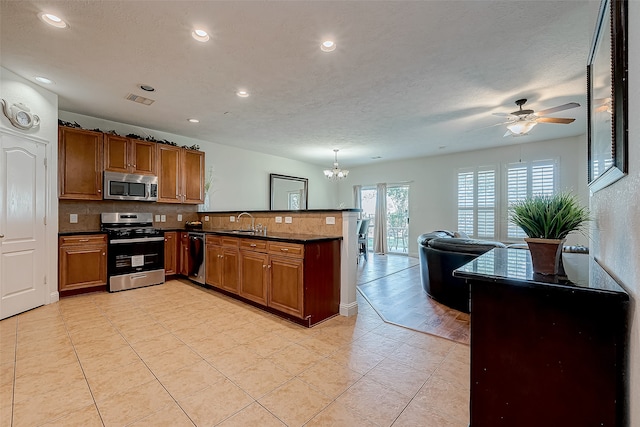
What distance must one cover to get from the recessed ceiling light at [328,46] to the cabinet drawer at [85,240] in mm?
3982

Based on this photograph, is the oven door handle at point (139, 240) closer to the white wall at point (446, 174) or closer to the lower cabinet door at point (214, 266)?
the lower cabinet door at point (214, 266)

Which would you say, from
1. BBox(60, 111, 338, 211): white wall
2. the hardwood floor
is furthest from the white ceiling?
the hardwood floor

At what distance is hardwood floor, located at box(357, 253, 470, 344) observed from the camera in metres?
2.91

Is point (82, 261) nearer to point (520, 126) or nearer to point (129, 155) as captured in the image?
point (129, 155)

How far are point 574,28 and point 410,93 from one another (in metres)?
1.54

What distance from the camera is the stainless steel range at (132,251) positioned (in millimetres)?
4129

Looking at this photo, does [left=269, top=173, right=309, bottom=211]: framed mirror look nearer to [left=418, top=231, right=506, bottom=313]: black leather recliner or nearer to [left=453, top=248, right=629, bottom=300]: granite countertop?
[left=418, top=231, right=506, bottom=313]: black leather recliner

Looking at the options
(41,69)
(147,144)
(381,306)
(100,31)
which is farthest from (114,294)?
(381,306)

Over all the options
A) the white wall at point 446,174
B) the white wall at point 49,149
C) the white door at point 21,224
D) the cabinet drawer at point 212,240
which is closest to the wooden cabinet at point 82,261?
the white wall at point 49,149

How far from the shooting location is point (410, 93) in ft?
11.5

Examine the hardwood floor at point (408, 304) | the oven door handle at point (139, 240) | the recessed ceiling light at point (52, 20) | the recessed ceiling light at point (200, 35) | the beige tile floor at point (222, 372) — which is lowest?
the beige tile floor at point (222, 372)

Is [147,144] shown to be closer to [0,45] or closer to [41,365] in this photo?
[0,45]

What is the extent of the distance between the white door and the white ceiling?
859mm

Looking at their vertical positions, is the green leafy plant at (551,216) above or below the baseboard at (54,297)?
above
